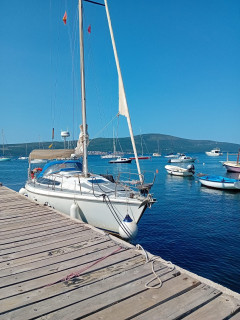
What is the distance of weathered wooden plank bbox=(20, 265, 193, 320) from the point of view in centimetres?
345

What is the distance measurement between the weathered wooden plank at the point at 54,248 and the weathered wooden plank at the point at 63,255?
0.05 metres

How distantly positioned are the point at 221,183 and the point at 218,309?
26463mm

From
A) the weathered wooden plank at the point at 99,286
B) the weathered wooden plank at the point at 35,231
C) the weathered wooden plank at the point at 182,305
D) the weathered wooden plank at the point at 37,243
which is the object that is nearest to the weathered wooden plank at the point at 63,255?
the weathered wooden plank at the point at 37,243

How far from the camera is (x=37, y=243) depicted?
632 cm

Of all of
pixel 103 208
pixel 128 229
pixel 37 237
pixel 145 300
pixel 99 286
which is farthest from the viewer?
pixel 103 208

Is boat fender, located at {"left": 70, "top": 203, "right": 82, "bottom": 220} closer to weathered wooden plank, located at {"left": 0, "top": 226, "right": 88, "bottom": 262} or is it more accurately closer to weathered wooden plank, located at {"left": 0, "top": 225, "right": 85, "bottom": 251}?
weathered wooden plank, located at {"left": 0, "top": 225, "right": 85, "bottom": 251}

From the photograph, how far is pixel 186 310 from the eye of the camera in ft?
11.3

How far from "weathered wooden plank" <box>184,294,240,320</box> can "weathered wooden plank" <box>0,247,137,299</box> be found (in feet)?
6.76

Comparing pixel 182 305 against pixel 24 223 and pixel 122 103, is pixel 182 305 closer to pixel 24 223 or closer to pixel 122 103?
pixel 24 223

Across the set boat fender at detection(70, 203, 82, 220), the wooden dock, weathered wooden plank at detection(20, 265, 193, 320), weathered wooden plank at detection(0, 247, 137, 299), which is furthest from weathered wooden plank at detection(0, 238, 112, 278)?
boat fender at detection(70, 203, 82, 220)

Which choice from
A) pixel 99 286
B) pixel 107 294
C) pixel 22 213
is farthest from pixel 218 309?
pixel 22 213

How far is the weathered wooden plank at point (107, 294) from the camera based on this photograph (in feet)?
11.3

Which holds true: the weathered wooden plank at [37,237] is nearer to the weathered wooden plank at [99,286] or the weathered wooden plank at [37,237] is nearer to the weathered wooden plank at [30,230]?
the weathered wooden plank at [30,230]

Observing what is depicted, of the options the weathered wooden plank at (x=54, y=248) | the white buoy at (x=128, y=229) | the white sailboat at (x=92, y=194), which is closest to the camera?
the weathered wooden plank at (x=54, y=248)
